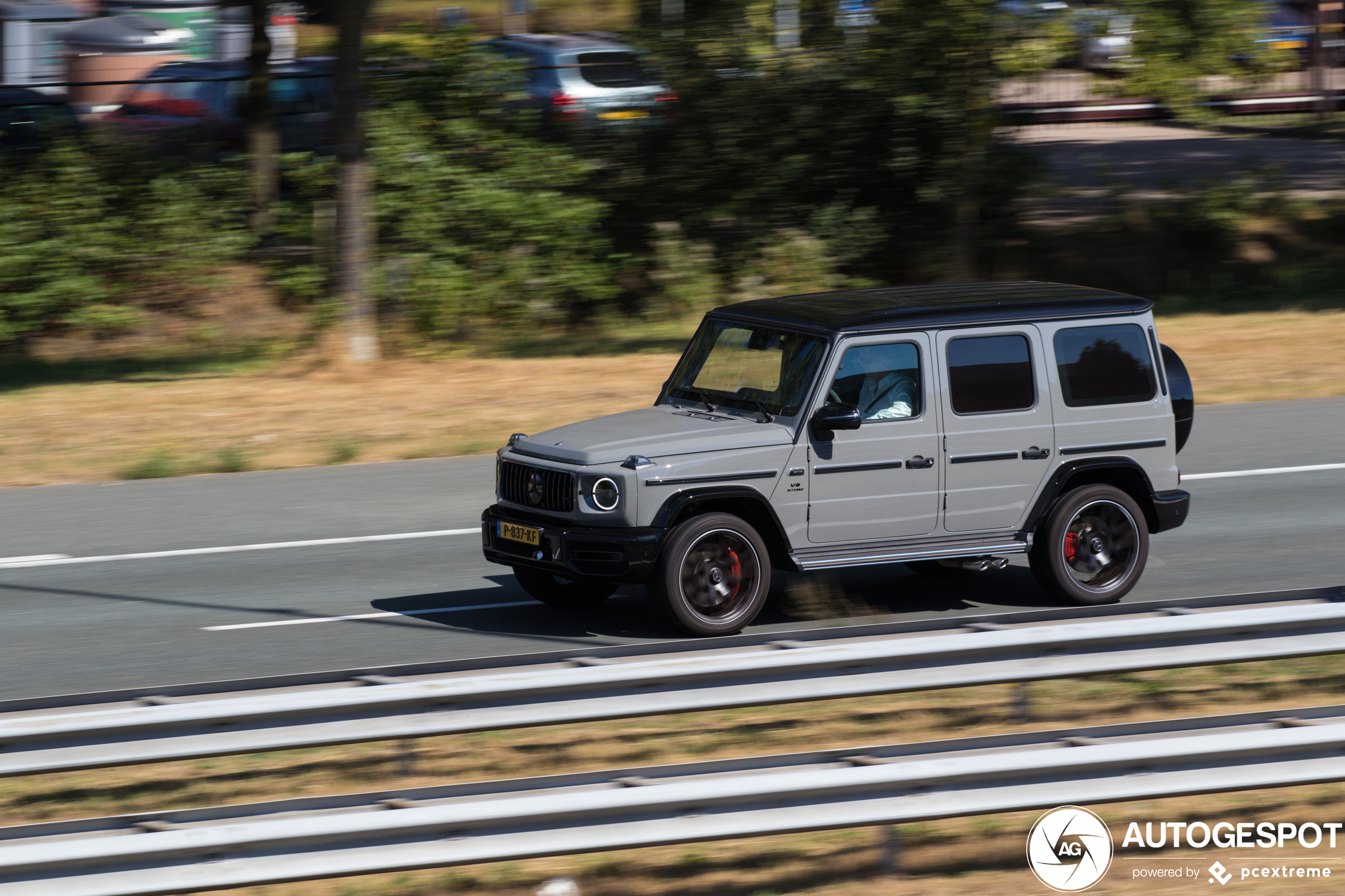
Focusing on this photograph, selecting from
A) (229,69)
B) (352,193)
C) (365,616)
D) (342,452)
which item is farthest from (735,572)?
(229,69)

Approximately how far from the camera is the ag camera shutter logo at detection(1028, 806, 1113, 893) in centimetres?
537

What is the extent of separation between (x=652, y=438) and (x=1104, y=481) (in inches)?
106

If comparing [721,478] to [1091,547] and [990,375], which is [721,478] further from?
[1091,547]

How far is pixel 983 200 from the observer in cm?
2258

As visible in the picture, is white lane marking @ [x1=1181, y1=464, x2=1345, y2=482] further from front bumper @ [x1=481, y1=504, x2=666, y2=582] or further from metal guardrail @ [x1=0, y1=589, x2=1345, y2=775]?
metal guardrail @ [x1=0, y1=589, x2=1345, y2=775]

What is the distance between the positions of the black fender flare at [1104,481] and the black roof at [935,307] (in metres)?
0.84

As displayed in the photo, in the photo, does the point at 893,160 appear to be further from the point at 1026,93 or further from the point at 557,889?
the point at 557,889

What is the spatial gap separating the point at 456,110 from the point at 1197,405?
10211 millimetres

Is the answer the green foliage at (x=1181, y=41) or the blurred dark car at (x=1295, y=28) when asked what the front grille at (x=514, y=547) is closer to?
the green foliage at (x=1181, y=41)

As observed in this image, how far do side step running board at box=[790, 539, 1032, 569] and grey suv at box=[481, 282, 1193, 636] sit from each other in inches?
0.5

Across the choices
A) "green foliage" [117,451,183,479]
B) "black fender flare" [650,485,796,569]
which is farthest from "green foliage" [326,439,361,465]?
"black fender flare" [650,485,796,569]

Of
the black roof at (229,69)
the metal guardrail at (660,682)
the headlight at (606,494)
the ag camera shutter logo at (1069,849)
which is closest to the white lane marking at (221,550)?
the headlight at (606,494)

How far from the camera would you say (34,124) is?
20.0 metres

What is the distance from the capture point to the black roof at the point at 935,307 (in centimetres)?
894
